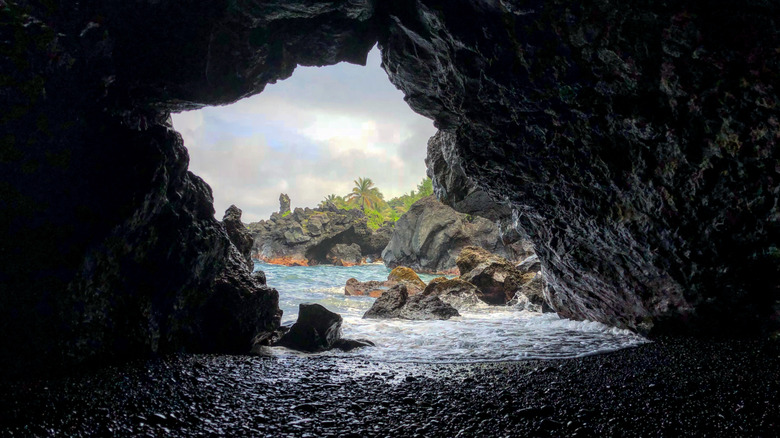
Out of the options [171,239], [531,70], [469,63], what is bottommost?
[171,239]

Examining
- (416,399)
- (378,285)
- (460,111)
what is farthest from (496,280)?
(416,399)

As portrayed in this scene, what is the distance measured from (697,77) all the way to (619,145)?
3.49 ft

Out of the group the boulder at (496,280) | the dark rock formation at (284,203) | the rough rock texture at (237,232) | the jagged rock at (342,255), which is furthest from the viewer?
the dark rock formation at (284,203)

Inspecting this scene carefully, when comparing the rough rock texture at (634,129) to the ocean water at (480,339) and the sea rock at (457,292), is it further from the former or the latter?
the sea rock at (457,292)

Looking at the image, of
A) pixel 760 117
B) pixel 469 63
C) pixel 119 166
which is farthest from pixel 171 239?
pixel 760 117

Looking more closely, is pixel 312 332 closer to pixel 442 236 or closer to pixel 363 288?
pixel 363 288

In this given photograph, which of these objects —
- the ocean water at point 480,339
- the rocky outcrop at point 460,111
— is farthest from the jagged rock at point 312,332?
the rocky outcrop at point 460,111

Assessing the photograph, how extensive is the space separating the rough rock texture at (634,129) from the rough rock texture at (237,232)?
167 inches

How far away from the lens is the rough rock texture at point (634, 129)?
11.2 ft

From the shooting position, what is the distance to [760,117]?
338cm

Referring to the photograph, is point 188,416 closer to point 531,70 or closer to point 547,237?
point 531,70

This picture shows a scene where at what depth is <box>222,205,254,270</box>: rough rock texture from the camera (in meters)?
6.62

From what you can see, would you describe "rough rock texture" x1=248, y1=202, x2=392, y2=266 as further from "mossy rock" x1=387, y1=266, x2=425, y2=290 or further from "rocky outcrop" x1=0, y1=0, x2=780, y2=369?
"rocky outcrop" x1=0, y1=0, x2=780, y2=369

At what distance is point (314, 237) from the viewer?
52.9m
